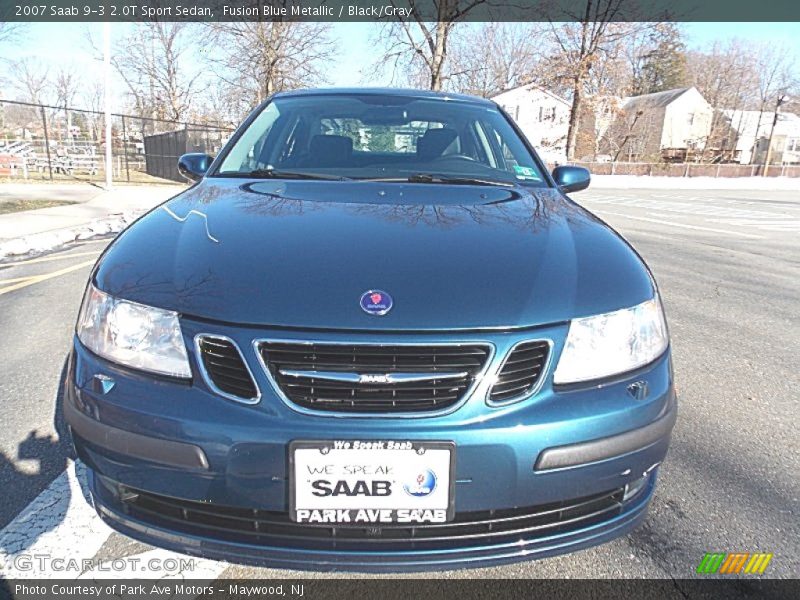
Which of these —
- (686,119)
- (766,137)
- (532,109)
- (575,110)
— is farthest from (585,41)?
(766,137)

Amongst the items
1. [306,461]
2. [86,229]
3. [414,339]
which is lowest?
[86,229]

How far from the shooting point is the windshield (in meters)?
2.61

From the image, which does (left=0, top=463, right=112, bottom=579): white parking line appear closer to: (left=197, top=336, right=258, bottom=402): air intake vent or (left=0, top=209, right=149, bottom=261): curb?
(left=197, top=336, right=258, bottom=402): air intake vent

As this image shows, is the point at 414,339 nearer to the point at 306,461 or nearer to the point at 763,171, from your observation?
the point at 306,461

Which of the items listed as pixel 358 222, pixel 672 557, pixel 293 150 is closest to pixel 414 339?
pixel 358 222

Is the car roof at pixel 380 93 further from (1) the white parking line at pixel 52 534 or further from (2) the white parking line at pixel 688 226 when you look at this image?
(2) the white parking line at pixel 688 226

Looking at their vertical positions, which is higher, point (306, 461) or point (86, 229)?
point (306, 461)

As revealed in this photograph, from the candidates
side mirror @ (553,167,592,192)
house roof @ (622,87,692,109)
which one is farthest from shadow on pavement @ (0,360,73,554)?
house roof @ (622,87,692,109)

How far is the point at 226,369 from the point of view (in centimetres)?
142

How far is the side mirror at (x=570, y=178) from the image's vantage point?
→ 2881 mm

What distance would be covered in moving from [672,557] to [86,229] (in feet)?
26.4

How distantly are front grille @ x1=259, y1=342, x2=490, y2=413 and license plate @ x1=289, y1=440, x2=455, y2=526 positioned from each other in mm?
94

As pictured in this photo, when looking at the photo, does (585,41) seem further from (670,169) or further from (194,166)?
(194,166)

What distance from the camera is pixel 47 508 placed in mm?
1941
